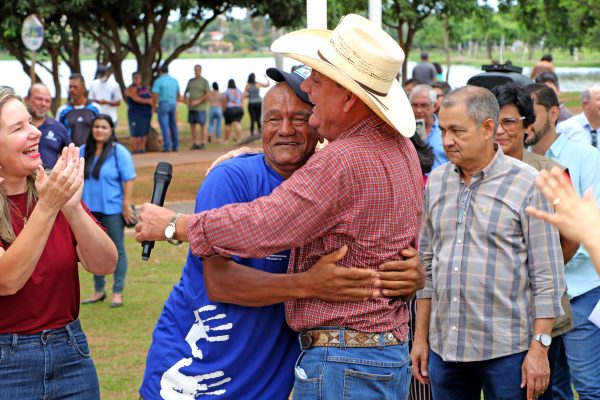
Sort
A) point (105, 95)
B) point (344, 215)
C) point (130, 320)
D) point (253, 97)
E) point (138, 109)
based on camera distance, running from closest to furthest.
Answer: point (344, 215)
point (130, 320)
point (105, 95)
point (138, 109)
point (253, 97)

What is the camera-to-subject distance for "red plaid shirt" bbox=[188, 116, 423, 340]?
127 inches

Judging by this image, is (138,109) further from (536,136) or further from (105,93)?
(536,136)

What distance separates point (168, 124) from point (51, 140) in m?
15.0

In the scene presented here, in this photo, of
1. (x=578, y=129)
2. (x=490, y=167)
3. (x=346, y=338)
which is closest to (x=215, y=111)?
(x=578, y=129)

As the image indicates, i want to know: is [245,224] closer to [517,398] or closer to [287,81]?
[287,81]

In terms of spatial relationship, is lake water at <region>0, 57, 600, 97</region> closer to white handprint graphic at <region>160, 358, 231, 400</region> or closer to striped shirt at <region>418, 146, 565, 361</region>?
striped shirt at <region>418, 146, 565, 361</region>

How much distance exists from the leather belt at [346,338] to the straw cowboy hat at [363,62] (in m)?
0.73

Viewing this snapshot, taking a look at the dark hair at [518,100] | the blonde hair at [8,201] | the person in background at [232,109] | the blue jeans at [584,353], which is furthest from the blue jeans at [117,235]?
the person in background at [232,109]

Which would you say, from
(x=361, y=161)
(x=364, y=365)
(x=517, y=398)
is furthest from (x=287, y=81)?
(x=517, y=398)

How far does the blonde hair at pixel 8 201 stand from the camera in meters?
3.92

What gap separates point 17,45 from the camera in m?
27.5

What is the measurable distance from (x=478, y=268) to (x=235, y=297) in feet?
4.67

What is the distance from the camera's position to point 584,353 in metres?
5.40

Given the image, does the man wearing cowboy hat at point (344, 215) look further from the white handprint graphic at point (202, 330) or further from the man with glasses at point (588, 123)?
the man with glasses at point (588, 123)
